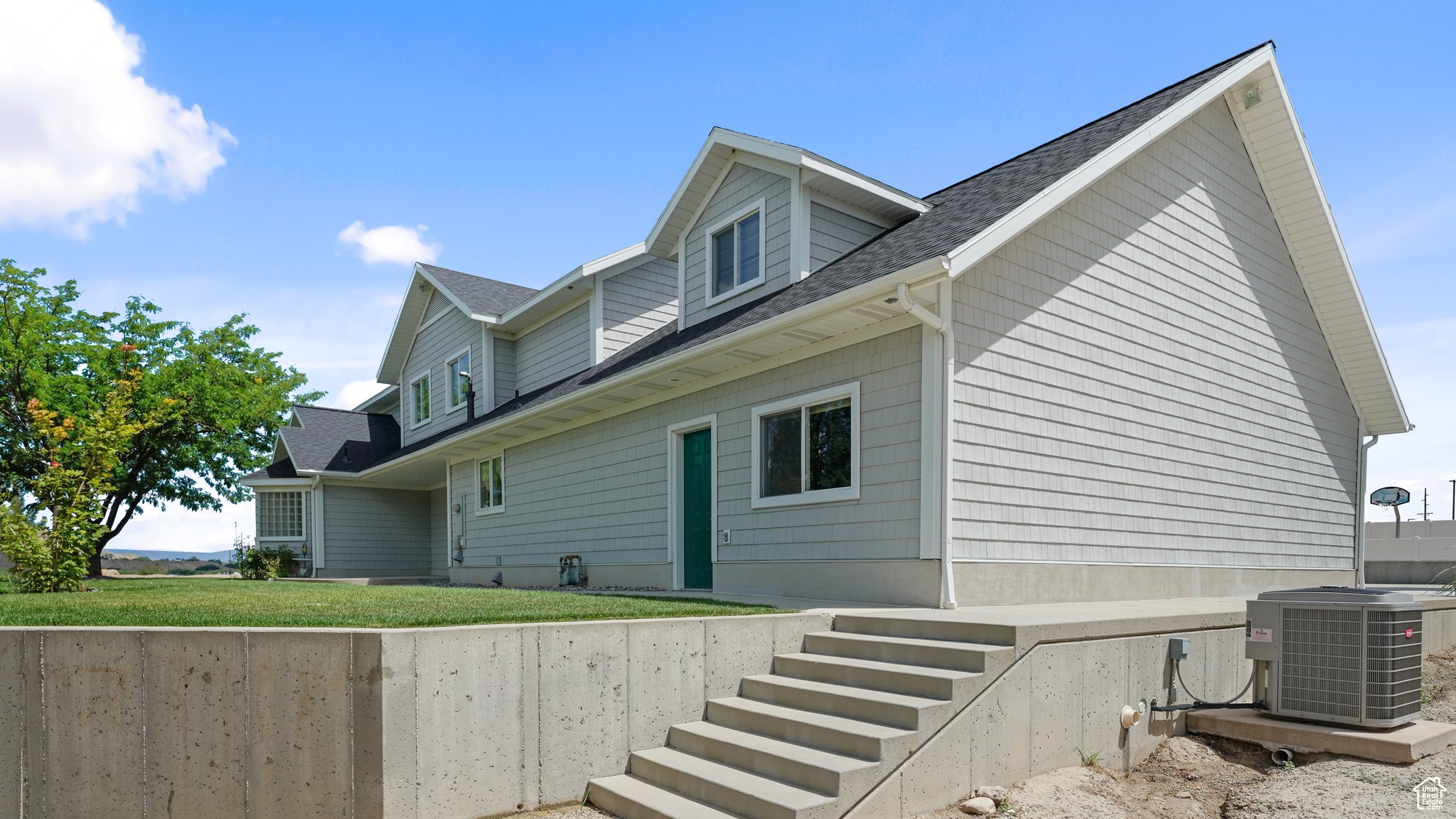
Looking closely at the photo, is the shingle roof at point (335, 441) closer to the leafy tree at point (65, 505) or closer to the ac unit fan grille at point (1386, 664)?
the leafy tree at point (65, 505)

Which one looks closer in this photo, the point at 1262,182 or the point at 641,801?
the point at 641,801

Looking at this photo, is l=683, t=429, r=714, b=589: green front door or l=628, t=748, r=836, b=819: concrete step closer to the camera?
l=628, t=748, r=836, b=819: concrete step

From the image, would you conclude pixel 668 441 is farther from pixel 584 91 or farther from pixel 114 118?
pixel 114 118

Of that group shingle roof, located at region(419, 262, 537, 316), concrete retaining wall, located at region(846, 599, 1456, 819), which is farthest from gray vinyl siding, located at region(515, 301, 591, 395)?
concrete retaining wall, located at region(846, 599, 1456, 819)

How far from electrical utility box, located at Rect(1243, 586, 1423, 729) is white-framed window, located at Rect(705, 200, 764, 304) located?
7.34 meters

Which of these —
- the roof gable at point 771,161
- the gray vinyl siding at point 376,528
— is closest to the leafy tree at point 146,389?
the gray vinyl siding at point 376,528

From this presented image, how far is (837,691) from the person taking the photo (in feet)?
20.3

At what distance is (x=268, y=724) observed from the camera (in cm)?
546

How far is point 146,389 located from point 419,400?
Result: 25.2 ft

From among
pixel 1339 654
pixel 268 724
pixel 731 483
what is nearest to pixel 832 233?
pixel 731 483

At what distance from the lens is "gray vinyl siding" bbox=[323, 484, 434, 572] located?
913 inches

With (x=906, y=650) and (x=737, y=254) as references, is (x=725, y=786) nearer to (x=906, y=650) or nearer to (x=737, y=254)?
(x=906, y=650)

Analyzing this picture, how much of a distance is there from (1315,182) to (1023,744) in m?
10.5

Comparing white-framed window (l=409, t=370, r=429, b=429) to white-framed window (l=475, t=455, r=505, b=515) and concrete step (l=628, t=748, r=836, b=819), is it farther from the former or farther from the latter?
concrete step (l=628, t=748, r=836, b=819)
